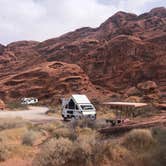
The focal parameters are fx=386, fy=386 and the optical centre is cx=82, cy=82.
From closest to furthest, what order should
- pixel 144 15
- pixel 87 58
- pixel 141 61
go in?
pixel 141 61
pixel 87 58
pixel 144 15

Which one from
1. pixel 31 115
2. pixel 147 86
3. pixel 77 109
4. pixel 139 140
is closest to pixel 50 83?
pixel 147 86


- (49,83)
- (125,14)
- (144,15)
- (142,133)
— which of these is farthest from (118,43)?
(142,133)

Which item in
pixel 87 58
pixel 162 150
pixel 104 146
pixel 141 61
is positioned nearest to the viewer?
pixel 162 150

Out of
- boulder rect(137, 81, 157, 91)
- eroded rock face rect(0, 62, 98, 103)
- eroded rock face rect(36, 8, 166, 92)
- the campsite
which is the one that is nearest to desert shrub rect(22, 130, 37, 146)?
the campsite

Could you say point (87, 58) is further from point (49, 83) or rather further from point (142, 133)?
point (142, 133)

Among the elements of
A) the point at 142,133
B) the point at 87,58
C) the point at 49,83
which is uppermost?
the point at 87,58

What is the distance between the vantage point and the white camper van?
3156 cm

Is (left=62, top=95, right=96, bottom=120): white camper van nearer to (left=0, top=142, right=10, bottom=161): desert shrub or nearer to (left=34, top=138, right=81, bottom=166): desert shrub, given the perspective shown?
(left=0, top=142, right=10, bottom=161): desert shrub

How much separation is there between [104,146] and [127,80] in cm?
5615

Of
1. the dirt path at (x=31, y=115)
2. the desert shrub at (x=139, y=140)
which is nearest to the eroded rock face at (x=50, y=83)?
the dirt path at (x=31, y=115)

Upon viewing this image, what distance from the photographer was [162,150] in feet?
37.0

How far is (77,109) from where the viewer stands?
107ft

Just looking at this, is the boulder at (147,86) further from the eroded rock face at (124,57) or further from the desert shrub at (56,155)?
the desert shrub at (56,155)

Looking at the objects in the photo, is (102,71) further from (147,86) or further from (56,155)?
(56,155)
